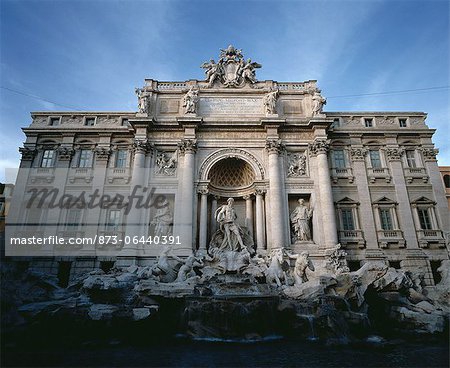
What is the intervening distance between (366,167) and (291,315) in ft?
44.5

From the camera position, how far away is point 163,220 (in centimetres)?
1820

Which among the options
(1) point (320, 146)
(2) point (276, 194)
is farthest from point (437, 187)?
(2) point (276, 194)

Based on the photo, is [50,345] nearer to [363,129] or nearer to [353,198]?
[353,198]

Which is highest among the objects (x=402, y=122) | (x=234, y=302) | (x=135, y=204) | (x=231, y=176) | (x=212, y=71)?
(x=212, y=71)

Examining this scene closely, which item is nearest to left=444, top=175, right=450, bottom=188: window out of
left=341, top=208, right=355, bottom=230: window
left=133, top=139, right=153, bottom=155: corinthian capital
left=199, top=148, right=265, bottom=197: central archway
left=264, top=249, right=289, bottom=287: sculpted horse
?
left=341, top=208, right=355, bottom=230: window

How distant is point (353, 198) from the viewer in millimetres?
19578

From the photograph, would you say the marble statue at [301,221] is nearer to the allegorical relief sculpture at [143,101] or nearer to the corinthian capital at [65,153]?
the allegorical relief sculpture at [143,101]

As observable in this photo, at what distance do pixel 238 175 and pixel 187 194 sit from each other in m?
4.41

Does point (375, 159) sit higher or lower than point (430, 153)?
lower

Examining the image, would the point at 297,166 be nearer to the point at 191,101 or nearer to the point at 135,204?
the point at 191,101

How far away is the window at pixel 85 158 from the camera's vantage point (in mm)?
20641

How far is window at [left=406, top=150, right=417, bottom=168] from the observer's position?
20750mm

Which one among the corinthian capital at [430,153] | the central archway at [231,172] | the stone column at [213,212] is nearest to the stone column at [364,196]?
the corinthian capital at [430,153]

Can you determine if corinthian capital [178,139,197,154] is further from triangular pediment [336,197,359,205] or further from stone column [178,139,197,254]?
triangular pediment [336,197,359,205]
